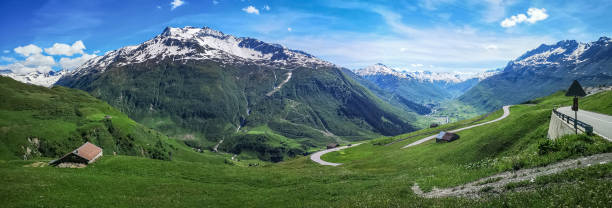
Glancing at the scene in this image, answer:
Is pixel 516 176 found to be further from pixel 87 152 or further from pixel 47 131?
pixel 47 131

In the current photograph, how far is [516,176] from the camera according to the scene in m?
25.2

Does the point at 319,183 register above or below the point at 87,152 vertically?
below

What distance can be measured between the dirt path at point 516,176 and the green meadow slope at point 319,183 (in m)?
1.54

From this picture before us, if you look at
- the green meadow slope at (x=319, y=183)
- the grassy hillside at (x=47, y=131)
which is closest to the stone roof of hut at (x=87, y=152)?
the green meadow slope at (x=319, y=183)

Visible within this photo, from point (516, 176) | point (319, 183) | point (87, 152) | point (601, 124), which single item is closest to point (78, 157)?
point (87, 152)

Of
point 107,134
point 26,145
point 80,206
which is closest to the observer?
point 80,206

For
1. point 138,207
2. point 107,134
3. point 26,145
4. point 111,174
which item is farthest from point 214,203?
point 107,134

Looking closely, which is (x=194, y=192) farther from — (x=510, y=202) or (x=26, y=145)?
(x=26, y=145)

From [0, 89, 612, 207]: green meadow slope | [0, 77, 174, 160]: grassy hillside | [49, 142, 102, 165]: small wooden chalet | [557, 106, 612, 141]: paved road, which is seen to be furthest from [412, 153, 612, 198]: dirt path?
[0, 77, 174, 160]: grassy hillside

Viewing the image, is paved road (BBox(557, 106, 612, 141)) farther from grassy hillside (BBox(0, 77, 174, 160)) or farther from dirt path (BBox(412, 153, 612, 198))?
grassy hillside (BBox(0, 77, 174, 160))

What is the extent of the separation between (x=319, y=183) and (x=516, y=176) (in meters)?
25.0

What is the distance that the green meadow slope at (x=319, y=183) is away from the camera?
1869cm

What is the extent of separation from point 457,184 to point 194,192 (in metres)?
31.0

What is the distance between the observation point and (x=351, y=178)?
4688cm
